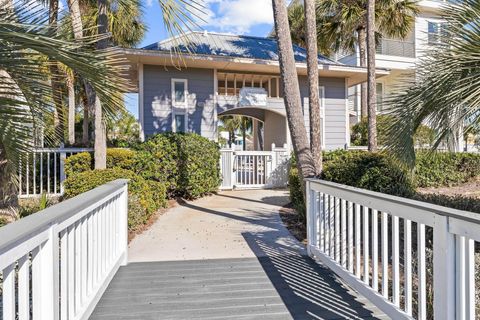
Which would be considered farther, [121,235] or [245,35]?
[245,35]

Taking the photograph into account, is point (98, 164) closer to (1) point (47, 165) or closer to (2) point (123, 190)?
(1) point (47, 165)

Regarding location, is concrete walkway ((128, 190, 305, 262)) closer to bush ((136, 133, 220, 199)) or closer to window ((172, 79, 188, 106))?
bush ((136, 133, 220, 199))

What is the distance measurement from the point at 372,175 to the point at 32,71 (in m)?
5.08

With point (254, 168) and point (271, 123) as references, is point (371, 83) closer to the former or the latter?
point (254, 168)

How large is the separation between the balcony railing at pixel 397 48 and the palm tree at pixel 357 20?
164 inches

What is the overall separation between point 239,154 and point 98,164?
5307 mm

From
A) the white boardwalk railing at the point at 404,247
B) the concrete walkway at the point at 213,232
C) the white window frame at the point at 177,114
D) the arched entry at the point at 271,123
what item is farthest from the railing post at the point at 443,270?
the arched entry at the point at 271,123

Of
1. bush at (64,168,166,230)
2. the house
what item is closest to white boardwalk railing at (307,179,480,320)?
bush at (64,168,166,230)

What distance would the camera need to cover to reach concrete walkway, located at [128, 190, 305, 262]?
4.96 meters

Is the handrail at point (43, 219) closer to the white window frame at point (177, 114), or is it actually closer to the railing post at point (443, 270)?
the railing post at point (443, 270)

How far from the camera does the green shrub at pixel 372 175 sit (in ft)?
18.7

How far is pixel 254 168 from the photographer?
12.2m

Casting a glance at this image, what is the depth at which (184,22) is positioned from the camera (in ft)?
11.3

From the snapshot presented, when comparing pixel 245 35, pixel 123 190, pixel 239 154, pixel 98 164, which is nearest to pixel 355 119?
pixel 245 35
